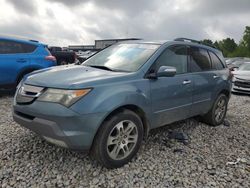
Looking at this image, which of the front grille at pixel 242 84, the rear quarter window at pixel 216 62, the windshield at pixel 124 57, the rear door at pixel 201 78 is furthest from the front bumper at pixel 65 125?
the front grille at pixel 242 84

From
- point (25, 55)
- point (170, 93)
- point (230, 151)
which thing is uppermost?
point (25, 55)

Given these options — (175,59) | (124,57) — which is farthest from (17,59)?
(175,59)

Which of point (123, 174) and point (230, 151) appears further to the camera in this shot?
point (230, 151)

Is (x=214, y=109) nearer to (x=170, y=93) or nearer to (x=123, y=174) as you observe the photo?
(x=170, y=93)

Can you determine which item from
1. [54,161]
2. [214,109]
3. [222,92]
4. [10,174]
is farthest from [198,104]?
[10,174]

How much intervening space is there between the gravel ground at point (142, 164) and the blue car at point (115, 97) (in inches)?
10.7

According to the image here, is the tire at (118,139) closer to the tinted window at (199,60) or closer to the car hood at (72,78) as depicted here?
the car hood at (72,78)

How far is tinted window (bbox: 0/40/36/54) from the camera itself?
663 centimetres

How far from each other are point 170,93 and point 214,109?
5.73 feet

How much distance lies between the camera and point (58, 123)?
279 centimetres

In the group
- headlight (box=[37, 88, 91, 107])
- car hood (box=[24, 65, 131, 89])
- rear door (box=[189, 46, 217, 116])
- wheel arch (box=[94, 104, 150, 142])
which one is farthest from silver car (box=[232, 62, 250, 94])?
headlight (box=[37, 88, 91, 107])

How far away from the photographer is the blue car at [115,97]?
2.82m

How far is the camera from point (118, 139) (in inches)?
125

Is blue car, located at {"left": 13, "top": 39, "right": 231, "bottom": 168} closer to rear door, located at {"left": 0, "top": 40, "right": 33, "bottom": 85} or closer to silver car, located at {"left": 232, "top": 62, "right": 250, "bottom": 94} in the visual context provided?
rear door, located at {"left": 0, "top": 40, "right": 33, "bottom": 85}
